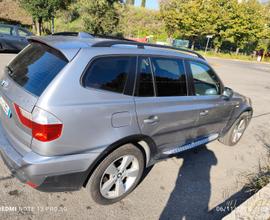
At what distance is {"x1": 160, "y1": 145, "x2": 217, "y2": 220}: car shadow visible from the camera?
3.01 metres

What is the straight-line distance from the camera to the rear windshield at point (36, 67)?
7.77 feet

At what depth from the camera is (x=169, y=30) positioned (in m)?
38.6

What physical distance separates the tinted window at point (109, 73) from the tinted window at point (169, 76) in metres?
0.43

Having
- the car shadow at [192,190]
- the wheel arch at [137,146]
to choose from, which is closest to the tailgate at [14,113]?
the wheel arch at [137,146]

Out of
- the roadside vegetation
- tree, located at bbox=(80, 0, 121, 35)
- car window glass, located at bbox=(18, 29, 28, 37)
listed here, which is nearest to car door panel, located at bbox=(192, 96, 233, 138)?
car window glass, located at bbox=(18, 29, 28, 37)

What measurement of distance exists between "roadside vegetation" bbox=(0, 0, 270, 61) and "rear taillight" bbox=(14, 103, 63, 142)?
61.5ft

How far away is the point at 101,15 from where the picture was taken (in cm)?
1984

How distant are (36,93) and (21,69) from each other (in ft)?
2.09

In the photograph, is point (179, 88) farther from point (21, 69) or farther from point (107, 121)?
point (21, 69)

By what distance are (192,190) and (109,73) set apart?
2041 millimetres

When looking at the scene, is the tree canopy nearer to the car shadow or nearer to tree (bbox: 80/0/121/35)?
tree (bbox: 80/0/121/35)

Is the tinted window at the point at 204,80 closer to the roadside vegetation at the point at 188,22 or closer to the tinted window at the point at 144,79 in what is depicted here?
the tinted window at the point at 144,79

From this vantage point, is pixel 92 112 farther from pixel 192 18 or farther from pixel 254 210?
pixel 192 18

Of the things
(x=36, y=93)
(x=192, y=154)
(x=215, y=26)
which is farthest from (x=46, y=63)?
(x=215, y=26)
